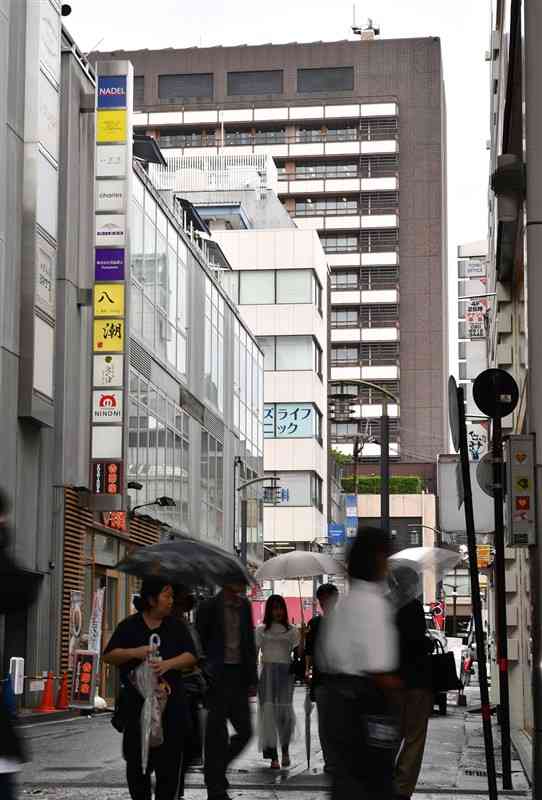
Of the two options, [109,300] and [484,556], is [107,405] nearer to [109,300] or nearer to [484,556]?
[109,300]

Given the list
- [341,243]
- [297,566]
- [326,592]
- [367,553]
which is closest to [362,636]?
[367,553]

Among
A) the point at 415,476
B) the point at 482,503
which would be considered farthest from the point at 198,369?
the point at 415,476

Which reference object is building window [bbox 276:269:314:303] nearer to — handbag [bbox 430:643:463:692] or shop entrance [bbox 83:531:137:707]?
shop entrance [bbox 83:531:137:707]

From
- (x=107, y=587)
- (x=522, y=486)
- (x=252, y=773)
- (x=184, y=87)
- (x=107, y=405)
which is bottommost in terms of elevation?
(x=252, y=773)

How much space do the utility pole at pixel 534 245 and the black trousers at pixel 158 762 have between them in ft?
13.7

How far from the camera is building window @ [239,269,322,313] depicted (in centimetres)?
8362

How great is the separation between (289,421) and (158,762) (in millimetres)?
72911

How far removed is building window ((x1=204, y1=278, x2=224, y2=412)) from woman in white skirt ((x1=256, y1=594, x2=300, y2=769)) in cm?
3571

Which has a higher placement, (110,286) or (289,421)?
(289,421)

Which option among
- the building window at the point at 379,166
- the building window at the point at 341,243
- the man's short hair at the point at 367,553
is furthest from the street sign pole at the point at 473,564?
the building window at the point at 379,166

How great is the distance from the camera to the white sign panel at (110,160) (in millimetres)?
37188

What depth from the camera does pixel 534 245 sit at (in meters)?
13.9

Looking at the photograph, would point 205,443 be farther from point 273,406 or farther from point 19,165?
point 273,406

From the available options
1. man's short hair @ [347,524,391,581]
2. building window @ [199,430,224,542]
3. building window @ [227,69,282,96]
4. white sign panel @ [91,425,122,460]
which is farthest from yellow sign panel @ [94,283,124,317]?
building window @ [227,69,282,96]
